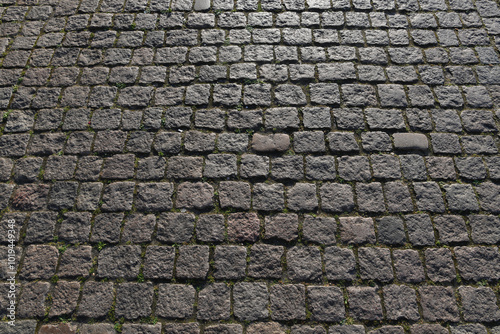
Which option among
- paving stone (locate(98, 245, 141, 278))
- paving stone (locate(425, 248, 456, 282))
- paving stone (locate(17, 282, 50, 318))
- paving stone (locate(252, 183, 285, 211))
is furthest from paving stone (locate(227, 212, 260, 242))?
paving stone (locate(17, 282, 50, 318))

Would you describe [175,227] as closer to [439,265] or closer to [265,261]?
[265,261]

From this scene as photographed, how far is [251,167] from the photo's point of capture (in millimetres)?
3506

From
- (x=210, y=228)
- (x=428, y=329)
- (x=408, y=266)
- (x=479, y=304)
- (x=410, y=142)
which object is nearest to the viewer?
(x=428, y=329)

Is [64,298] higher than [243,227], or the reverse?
[243,227]

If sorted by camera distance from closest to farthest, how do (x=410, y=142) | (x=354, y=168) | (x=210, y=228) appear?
(x=210, y=228)
(x=354, y=168)
(x=410, y=142)

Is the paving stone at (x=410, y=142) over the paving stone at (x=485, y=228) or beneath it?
over

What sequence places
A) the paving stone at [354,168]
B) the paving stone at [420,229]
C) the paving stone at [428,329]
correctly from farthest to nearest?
the paving stone at [354,168]
the paving stone at [420,229]
the paving stone at [428,329]

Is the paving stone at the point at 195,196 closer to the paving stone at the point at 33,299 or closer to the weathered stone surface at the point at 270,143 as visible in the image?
the weathered stone surface at the point at 270,143

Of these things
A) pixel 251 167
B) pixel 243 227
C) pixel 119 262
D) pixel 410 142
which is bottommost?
pixel 119 262

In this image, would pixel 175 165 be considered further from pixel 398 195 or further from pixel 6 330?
pixel 398 195

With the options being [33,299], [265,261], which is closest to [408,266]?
[265,261]

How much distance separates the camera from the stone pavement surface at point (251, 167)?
288cm

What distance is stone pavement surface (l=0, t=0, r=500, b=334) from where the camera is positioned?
2.88 meters

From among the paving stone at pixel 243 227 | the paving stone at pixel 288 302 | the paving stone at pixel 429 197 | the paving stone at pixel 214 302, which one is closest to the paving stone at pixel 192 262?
the paving stone at pixel 214 302
